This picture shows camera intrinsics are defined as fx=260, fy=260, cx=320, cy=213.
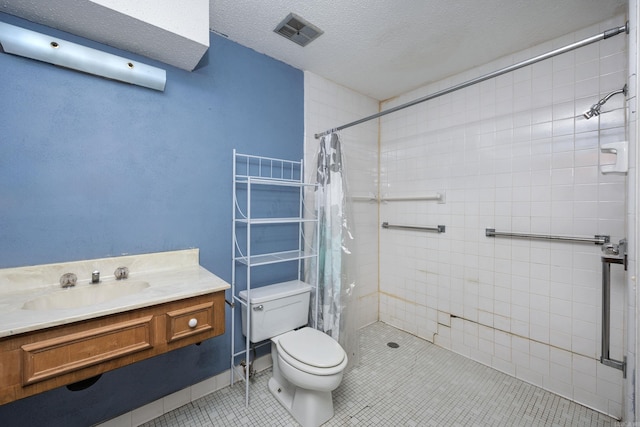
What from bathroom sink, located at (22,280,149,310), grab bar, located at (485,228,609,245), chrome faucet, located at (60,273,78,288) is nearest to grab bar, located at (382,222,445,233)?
grab bar, located at (485,228,609,245)

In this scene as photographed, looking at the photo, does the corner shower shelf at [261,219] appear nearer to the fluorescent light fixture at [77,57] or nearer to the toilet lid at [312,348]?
the toilet lid at [312,348]

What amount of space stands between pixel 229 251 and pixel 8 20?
1.50m

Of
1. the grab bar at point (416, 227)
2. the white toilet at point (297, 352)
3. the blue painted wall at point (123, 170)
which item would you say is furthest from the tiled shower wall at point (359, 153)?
the white toilet at point (297, 352)

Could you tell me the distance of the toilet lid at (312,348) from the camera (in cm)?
143

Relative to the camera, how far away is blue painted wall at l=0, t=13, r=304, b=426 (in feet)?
3.93

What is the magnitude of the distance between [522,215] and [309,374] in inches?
71.3

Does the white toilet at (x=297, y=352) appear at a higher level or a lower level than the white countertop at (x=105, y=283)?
lower

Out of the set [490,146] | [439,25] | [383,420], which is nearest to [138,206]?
[383,420]

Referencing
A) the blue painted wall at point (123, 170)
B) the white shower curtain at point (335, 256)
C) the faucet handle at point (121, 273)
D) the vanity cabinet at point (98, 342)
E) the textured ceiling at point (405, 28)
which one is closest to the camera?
the vanity cabinet at point (98, 342)

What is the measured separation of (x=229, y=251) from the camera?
70.6 inches

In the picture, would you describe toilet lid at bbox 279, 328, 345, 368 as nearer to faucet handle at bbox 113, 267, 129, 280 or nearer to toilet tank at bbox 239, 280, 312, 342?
toilet tank at bbox 239, 280, 312, 342

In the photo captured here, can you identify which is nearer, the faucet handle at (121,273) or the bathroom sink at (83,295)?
the bathroom sink at (83,295)

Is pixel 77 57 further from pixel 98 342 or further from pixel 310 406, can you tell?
pixel 310 406

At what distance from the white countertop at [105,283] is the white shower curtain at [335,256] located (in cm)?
86
